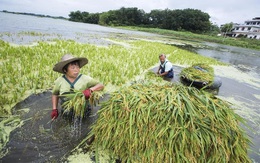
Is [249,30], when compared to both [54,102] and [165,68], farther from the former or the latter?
[54,102]

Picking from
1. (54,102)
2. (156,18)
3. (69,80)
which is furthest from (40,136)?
(156,18)

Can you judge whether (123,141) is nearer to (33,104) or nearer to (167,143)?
(167,143)

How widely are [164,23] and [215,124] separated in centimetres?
7779

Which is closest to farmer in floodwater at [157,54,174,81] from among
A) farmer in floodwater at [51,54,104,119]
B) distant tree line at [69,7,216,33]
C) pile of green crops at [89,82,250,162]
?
farmer in floodwater at [51,54,104,119]

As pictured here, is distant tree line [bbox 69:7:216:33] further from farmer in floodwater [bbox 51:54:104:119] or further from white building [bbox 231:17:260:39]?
farmer in floodwater [bbox 51:54:104:119]

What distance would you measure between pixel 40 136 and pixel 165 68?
12.9 feet

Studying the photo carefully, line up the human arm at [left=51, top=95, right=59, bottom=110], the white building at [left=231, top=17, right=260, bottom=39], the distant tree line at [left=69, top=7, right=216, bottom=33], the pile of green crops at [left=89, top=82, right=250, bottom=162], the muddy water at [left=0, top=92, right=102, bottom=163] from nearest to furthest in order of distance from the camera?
the pile of green crops at [left=89, top=82, right=250, bottom=162]
the muddy water at [left=0, top=92, right=102, bottom=163]
the human arm at [left=51, top=95, right=59, bottom=110]
the white building at [left=231, top=17, right=260, bottom=39]
the distant tree line at [left=69, top=7, right=216, bottom=33]

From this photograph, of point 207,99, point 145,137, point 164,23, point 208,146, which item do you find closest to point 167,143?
point 145,137

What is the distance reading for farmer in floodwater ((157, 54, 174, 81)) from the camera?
17.2 feet

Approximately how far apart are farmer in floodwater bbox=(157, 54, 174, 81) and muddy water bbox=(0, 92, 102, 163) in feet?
10.1

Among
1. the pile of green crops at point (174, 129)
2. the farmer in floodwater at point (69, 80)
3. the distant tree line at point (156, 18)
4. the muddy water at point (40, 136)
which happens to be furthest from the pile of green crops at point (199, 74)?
the distant tree line at point (156, 18)

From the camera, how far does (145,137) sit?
174cm

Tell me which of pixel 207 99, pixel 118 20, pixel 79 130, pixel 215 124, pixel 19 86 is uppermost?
pixel 118 20

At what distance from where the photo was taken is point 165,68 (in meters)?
5.31
